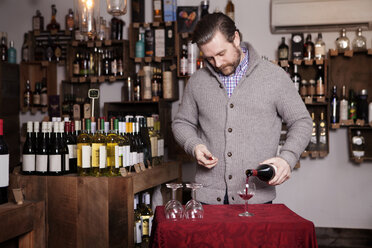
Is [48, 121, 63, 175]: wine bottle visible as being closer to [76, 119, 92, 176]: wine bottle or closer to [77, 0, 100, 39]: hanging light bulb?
[76, 119, 92, 176]: wine bottle

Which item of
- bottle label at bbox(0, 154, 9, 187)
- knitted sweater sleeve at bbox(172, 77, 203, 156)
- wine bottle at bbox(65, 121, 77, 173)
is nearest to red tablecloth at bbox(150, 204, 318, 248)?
knitted sweater sleeve at bbox(172, 77, 203, 156)

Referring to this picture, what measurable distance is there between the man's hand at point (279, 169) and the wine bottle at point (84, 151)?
126 cm

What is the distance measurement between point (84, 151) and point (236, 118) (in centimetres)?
106

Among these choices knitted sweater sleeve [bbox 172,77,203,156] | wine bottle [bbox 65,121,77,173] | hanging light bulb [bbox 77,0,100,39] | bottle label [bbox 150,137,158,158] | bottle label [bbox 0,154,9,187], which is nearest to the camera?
bottle label [bbox 0,154,9,187]

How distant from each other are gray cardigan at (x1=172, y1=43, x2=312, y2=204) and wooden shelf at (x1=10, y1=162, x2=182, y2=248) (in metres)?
0.73

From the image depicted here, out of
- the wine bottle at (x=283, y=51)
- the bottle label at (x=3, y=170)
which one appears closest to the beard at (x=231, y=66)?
the bottle label at (x=3, y=170)

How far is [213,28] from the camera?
197 cm

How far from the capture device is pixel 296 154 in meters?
1.87

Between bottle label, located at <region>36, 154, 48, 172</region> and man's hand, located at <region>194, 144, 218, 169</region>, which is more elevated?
man's hand, located at <region>194, 144, 218, 169</region>

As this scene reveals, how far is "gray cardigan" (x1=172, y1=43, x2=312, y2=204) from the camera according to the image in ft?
6.48

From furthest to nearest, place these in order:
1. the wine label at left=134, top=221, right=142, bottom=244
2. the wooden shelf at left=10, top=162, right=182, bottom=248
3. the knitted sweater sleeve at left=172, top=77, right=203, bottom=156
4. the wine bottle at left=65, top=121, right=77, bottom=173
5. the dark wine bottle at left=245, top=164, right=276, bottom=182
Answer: the wine label at left=134, top=221, right=142, bottom=244, the wine bottle at left=65, top=121, right=77, bottom=173, the wooden shelf at left=10, top=162, right=182, bottom=248, the knitted sweater sleeve at left=172, top=77, right=203, bottom=156, the dark wine bottle at left=245, top=164, right=276, bottom=182

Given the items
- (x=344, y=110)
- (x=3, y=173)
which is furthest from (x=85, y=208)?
(x=344, y=110)

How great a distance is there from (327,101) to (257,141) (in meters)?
2.49

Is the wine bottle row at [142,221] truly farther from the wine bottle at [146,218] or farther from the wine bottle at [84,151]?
the wine bottle at [84,151]
